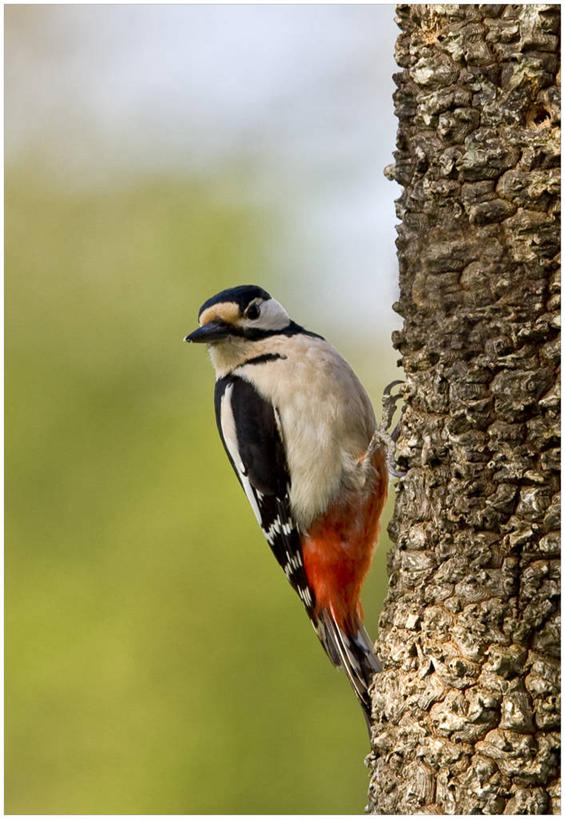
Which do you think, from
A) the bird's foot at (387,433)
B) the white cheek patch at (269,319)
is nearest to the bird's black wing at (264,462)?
the white cheek patch at (269,319)

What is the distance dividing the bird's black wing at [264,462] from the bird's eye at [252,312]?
0.23 m

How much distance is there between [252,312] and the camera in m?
3.79

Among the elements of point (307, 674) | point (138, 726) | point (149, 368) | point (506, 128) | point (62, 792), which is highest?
point (506, 128)

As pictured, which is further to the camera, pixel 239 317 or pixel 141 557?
pixel 141 557

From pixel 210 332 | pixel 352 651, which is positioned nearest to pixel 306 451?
pixel 210 332

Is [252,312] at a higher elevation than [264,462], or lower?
higher

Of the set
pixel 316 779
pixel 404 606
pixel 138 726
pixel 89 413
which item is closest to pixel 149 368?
pixel 89 413

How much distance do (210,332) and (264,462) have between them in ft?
1.69

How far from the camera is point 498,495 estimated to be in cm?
241

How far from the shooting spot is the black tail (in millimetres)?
3301

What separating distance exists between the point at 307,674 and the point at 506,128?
3560 millimetres

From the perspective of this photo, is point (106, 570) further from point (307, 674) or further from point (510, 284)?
point (510, 284)

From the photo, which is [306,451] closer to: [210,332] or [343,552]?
[343,552]

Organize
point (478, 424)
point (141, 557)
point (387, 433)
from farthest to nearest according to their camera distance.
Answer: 1. point (141, 557)
2. point (387, 433)
3. point (478, 424)
